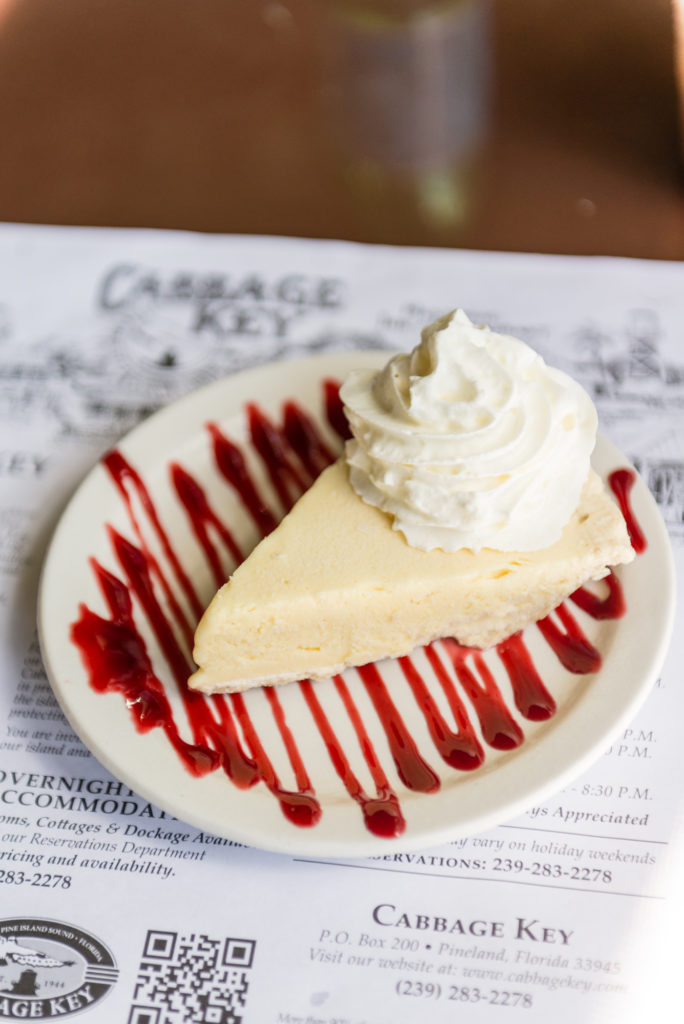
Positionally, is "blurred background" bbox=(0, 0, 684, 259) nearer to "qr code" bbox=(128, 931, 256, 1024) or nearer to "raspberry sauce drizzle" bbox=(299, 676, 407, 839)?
"raspberry sauce drizzle" bbox=(299, 676, 407, 839)

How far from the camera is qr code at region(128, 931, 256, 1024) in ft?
3.48

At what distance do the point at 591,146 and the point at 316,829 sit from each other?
1.65 m

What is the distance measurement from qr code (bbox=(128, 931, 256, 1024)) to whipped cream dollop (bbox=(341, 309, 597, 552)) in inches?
22.7

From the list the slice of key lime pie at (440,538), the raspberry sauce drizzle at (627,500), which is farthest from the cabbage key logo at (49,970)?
the raspberry sauce drizzle at (627,500)

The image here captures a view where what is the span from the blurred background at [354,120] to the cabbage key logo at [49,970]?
143 cm

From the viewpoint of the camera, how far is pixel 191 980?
42.8 inches

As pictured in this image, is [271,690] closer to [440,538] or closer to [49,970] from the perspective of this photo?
[440,538]

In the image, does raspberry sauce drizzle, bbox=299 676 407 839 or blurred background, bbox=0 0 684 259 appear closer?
raspberry sauce drizzle, bbox=299 676 407 839

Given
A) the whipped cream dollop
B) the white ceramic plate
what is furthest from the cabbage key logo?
the whipped cream dollop

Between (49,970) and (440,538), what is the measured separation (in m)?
0.73

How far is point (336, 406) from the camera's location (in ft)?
5.31

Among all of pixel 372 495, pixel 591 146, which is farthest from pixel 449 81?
pixel 372 495

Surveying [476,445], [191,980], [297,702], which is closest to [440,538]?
[476,445]

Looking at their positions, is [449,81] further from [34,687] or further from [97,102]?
[34,687]
